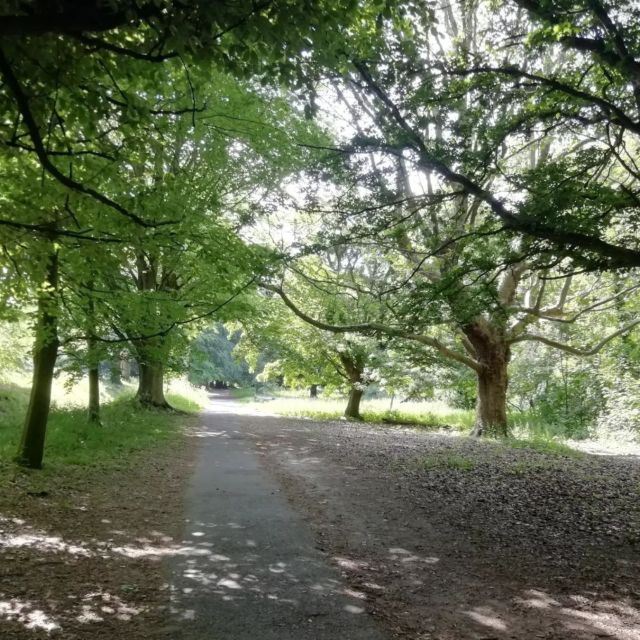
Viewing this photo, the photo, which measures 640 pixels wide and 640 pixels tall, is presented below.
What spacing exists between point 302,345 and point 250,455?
47.7ft

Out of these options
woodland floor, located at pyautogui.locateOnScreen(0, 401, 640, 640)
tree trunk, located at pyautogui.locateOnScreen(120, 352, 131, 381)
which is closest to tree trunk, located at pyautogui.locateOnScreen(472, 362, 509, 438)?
woodland floor, located at pyautogui.locateOnScreen(0, 401, 640, 640)

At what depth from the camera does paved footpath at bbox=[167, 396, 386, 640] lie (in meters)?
4.02

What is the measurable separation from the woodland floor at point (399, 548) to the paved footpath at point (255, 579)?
0.58 feet

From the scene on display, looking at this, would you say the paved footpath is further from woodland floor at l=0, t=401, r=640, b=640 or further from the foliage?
the foliage

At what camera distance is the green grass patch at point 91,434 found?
9949 mm

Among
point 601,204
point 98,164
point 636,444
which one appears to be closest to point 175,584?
point 98,164

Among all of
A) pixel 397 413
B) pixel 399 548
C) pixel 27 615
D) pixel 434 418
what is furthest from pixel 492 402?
pixel 27 615

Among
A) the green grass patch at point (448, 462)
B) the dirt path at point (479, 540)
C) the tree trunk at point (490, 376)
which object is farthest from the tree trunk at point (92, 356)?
the tree trunk at point (490, 376)

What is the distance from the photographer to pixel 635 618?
427 centimetres

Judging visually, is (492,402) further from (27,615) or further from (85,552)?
(27,615)

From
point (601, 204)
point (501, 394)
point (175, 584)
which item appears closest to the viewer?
point (175, 584)

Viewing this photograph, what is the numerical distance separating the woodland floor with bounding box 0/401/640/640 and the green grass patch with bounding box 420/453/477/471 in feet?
0.66

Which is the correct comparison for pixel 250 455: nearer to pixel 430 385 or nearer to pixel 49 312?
pixel 49 312

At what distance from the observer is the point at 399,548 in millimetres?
5898
